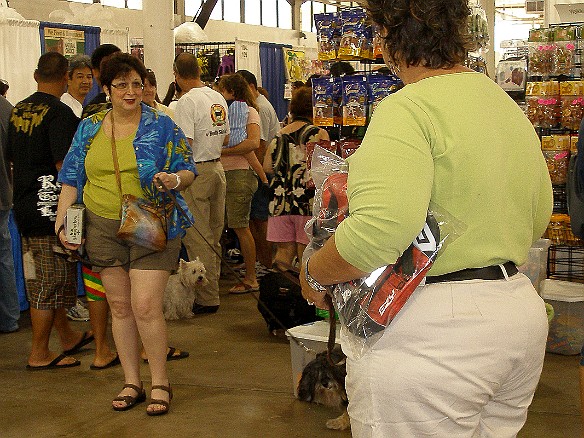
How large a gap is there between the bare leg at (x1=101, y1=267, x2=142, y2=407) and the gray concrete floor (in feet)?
0.61

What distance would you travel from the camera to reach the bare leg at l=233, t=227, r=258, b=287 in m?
6.77

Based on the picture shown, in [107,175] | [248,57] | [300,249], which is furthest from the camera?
[248,57]

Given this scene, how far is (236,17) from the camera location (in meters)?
20.4

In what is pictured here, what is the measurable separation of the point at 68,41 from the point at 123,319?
452cm

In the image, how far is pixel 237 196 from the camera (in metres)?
6.79

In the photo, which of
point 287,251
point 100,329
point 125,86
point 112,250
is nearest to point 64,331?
point 100,329

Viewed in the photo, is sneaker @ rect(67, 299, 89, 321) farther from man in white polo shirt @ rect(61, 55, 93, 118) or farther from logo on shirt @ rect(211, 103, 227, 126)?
logo on shirt @ rect(211, 103, 227, 126)

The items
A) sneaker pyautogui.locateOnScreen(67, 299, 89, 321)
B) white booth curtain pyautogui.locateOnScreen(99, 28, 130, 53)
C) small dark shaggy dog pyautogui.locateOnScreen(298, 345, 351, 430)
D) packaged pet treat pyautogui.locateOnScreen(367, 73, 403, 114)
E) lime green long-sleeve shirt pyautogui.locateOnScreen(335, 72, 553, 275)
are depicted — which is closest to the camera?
lime green long-sleeve shirt pyautogui.locateOnScreen(335, 72, 553, 275)

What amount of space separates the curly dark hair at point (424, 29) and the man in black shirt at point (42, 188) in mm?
3223

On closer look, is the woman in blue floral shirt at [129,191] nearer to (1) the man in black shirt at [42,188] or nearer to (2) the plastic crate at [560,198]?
(1) the man in black shirt at [42,188]

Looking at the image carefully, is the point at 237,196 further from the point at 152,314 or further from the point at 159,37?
the point at 152,314

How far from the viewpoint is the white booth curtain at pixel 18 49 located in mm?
7625

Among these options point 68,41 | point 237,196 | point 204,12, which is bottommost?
point 237,196

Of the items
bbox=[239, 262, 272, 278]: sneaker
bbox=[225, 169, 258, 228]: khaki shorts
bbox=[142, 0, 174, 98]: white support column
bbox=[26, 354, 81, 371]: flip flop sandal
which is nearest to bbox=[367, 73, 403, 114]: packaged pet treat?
bbox=[26, 354, 81, 371]: flip flop sandal
